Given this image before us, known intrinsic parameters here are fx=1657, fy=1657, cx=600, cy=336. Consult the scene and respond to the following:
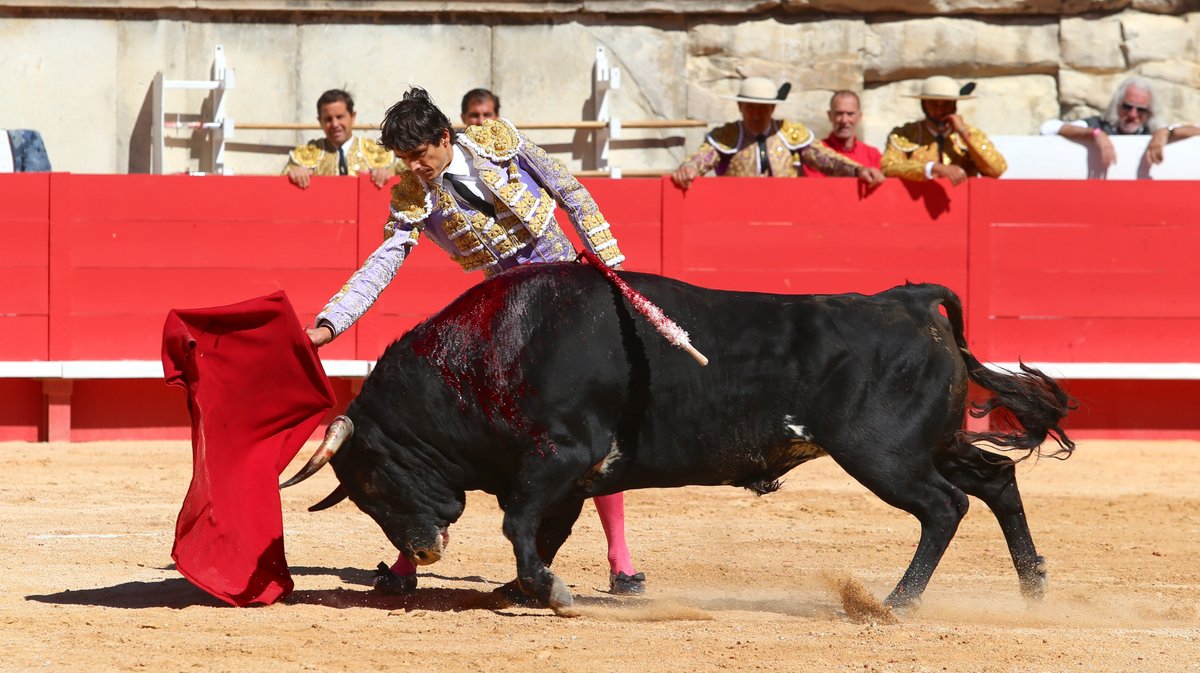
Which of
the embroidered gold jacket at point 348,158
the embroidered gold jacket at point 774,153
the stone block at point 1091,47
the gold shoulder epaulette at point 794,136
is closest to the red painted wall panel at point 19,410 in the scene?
the embroidered gold jacket at point 348,158

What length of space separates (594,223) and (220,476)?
1066 millimetres

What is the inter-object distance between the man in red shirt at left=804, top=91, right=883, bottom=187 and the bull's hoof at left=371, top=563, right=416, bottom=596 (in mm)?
3928

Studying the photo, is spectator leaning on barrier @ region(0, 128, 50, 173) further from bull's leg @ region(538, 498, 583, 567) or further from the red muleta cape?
bull's leg @ region(538, 498, 583, 567)

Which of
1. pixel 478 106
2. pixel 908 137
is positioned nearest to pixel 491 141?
pixel 478 106

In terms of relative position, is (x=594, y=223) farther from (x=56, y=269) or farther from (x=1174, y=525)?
(x=56, y=269)

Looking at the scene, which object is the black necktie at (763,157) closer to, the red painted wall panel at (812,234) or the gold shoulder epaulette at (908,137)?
the red painted wall panel at (812,234)

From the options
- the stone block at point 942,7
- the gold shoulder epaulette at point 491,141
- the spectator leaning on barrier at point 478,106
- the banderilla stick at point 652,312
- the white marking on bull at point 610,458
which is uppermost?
the stone block at point 942,7

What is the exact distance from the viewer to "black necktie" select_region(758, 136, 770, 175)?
748 centimetres

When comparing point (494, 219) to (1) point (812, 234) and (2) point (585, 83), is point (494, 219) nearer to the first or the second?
(1) point (812, 234)

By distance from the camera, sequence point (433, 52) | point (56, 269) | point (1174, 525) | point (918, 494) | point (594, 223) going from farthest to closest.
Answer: point (433, 52) < point (56, 269) < point (1174, 525) < point (594, 223) < point (918, 494)

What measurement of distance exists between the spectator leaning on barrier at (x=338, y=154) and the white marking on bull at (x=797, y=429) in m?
3.81

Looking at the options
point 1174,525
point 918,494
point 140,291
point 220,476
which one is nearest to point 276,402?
point 220,476

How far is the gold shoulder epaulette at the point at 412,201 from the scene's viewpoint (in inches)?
158

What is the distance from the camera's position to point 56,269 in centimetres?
730
